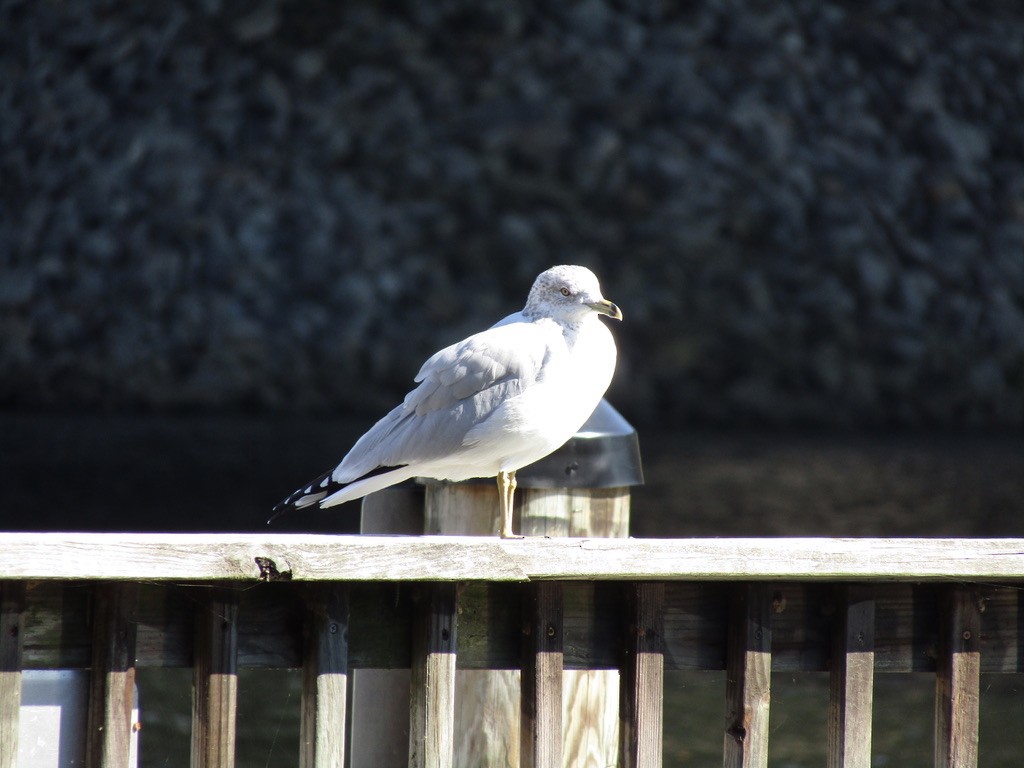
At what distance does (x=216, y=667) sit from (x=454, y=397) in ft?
2.61

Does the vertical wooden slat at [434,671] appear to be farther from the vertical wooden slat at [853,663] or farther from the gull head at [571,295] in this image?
the gull head at [571,295]

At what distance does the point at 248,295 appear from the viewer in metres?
7.52

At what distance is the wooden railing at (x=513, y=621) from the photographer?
1.61 meters

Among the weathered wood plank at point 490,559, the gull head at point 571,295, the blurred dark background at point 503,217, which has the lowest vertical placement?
the weathered wood plank at point 490,559

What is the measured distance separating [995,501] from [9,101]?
232 inches

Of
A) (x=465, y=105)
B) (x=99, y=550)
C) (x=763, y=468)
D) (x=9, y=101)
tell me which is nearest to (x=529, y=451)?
(x=99, y=550)

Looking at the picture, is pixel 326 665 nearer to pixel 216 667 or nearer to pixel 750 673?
pixel 216 667

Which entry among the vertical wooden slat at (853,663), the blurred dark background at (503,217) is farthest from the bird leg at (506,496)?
the blurred dark background at (503,217)

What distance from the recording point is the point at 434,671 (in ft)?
5.72

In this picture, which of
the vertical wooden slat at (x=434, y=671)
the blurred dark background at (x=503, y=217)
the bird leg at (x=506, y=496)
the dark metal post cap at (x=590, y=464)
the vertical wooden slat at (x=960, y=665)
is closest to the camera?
the vertical wooden slat at (x=434, y=671)

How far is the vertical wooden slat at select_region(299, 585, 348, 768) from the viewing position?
1698 millimetres

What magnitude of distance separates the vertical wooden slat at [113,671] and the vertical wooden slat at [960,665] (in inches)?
41.7

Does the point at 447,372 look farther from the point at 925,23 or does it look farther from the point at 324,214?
the point at 925,23

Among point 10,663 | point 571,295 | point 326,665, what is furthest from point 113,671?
point 571,295
